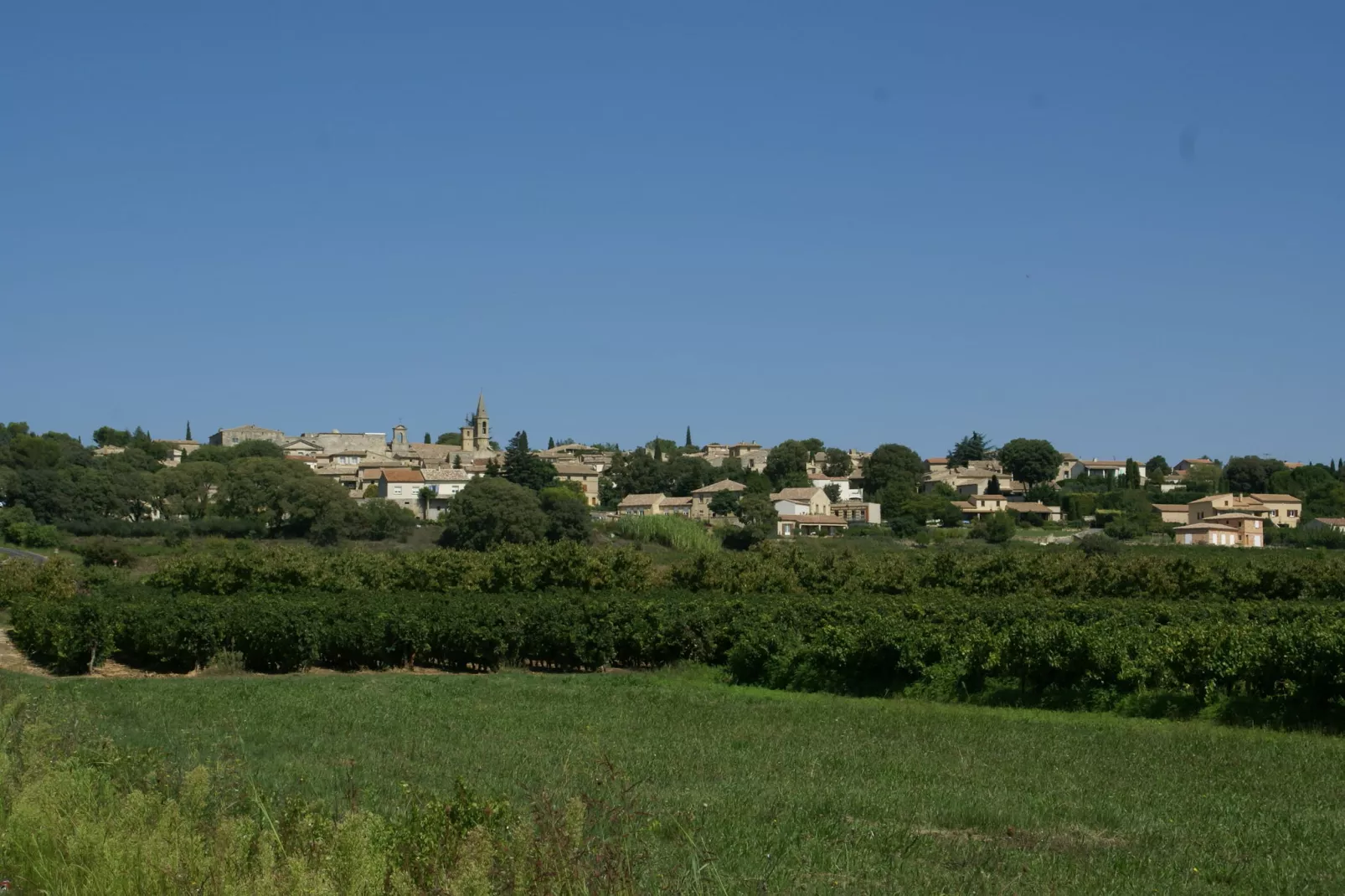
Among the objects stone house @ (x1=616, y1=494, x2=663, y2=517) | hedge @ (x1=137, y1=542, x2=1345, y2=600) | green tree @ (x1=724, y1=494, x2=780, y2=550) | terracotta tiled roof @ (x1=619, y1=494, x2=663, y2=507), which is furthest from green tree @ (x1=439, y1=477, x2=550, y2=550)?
terracotta tiled roof @ (x1=619, y1=494, x2=663, y2=507)

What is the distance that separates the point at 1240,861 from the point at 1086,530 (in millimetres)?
94573

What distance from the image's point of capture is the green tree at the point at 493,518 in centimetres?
7156

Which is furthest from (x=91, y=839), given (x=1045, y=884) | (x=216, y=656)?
(x=216, y=656)

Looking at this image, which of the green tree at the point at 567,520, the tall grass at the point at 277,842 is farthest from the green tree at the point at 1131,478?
the tall grass at the point at 277,842

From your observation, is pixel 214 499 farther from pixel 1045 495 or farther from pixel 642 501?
pixel 1045 495

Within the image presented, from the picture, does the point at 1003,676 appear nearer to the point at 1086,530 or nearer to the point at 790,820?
the point at 790,820

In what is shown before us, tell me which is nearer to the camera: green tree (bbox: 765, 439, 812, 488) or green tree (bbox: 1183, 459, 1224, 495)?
green tree (bbox: 1183, 459, 1224, 495)

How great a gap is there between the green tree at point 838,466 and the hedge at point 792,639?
12364cm

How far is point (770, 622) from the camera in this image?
26906mm

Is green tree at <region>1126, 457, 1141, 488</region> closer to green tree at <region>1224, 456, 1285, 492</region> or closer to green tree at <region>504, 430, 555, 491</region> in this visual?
green tree at <region>1224, 456, 1285, 492</region>

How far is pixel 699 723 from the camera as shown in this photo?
16469mm

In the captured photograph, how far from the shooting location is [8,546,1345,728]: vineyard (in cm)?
1869

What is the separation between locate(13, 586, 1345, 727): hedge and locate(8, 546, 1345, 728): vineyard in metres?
0.04

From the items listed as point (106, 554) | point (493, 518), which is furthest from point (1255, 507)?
point (106, 554)
